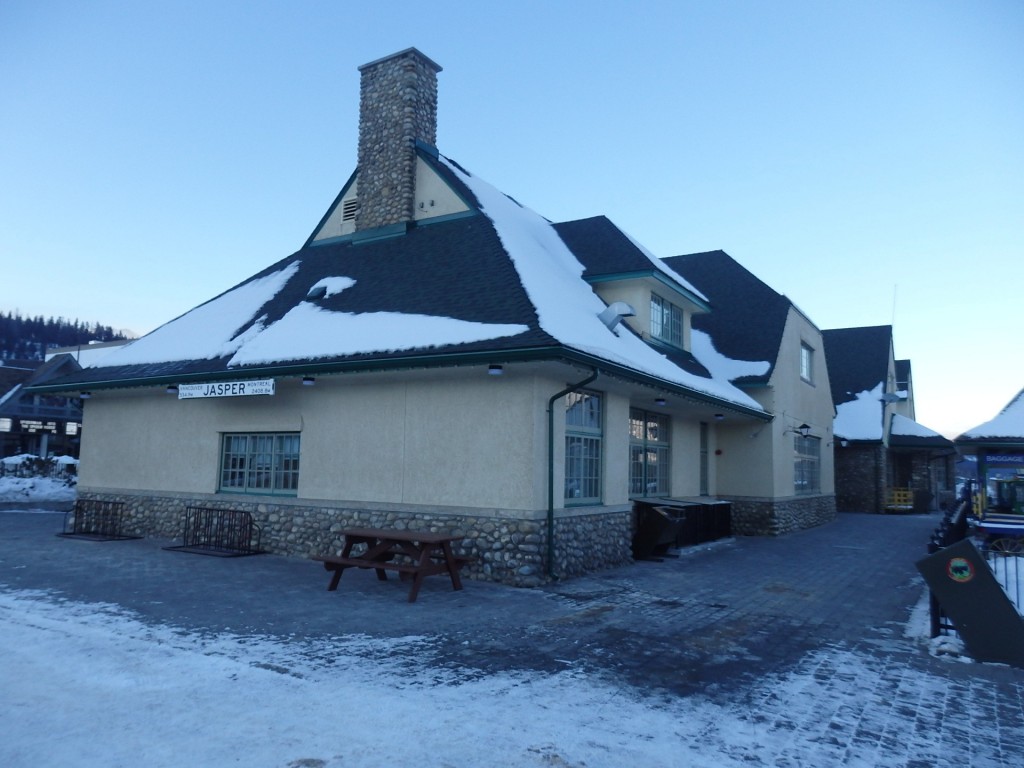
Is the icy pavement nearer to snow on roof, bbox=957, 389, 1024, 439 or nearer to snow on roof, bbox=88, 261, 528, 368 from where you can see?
snow on roof, bbox=88, 261, 528, 368

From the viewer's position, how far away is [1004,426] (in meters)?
15.9

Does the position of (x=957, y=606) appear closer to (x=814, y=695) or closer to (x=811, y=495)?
(x=814, y=695)

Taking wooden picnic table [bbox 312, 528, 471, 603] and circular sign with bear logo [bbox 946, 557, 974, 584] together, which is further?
wooden picnic table [bbox 312, 528, 471, 603]

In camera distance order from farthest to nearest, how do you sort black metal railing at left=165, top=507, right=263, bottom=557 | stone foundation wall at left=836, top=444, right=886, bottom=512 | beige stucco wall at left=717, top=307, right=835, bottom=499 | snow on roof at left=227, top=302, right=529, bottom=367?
stone foundation wall at left=836, top=444, right=886, bottom=512, beige stucco wall at left=717, top=307, right=835, bottom=499, black metal railing at left=165, top=507, right=263, bottom=557, snow on roof at left=227, top=302, right=529, bottom=367

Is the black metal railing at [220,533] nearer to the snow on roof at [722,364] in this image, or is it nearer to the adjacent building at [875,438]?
the snow on roof at [722,364]

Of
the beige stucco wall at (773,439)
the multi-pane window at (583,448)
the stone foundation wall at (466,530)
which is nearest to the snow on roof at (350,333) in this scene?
the multi-pane window at (583,448)

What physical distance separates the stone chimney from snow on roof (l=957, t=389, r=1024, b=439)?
13546mm

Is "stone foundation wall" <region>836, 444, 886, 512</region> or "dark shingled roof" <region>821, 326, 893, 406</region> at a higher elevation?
"dark shingled roof" <region>821, 326, 893, 406</region>

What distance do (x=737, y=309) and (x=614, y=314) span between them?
9.26 meters

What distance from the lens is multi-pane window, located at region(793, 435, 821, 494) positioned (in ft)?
71.6

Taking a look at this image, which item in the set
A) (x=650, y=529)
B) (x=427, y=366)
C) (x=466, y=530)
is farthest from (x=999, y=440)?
(x=427, y=366)

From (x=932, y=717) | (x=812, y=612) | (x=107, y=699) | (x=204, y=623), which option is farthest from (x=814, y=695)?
(x=204, y=623)

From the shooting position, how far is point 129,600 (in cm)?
851

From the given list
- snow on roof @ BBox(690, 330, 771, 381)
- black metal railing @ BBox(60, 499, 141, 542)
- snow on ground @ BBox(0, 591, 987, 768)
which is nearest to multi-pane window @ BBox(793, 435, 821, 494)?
snow on roof @ BBox(690, 330, 771, 381)
